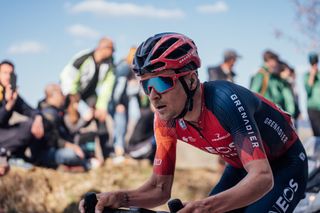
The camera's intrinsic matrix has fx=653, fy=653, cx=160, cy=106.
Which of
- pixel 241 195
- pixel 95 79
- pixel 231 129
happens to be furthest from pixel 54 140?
pixel 241 195

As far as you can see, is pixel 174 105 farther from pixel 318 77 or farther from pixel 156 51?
pixel 318 77

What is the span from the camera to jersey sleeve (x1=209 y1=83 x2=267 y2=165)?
341 centimetres

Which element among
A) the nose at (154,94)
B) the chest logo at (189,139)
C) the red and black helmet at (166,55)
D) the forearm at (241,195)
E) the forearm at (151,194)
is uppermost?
the red and black helmet at (166,55)

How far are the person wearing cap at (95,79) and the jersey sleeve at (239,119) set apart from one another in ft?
18.2

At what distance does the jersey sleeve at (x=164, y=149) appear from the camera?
13.1 ft

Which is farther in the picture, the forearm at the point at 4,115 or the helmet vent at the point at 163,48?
the forearm at the point at 4,115

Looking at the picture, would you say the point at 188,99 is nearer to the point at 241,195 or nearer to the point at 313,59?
the point at 241,195

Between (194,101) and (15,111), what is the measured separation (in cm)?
520

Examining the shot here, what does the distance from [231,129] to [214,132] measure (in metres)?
0.18

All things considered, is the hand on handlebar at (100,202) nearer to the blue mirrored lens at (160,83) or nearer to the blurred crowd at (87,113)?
the blue mirrored lens at (160,83)

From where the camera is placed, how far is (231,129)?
3.51 meters

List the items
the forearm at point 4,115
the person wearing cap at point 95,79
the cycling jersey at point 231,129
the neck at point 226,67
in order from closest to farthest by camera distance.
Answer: the cycling jersey at point 231,129 < the forearm at point 4,115 < the person wearing cap at point 95,79 < the neck at point 226,67

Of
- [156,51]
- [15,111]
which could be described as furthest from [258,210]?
[15,111]

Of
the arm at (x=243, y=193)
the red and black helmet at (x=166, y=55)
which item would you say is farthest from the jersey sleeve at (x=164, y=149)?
the arm at (x=243, y=193)
